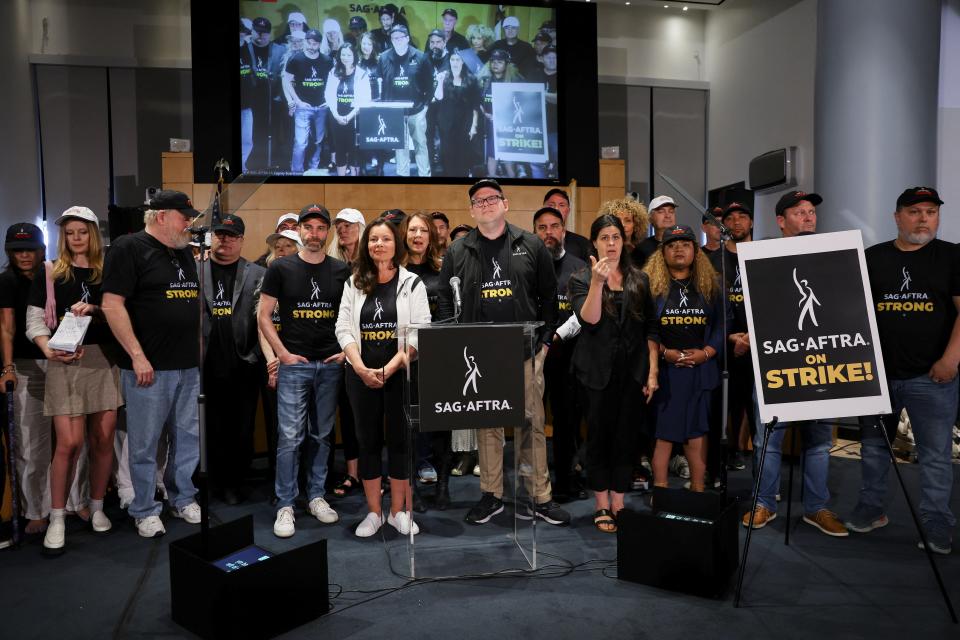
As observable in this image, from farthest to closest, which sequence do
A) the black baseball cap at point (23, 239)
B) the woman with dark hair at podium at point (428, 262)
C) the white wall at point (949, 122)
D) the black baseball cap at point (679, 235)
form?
the white wall at point (949, 122)
the woman with dark hair at podium at point (428, 262)
the black baseball cap at point (679, 235)
the black baseball cap at point (23, 239)

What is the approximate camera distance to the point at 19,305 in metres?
3.62

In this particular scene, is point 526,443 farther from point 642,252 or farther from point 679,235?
point 642,252

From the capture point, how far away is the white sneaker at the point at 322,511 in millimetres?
3795

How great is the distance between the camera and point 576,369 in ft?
12.1

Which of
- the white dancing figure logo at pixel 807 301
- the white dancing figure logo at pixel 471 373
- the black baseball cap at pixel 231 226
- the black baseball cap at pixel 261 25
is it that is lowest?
the white dancing figure logo at pixel 471 373

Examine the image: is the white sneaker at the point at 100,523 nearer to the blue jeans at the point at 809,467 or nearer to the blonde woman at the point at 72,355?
the blonde woman at the point at 72,355

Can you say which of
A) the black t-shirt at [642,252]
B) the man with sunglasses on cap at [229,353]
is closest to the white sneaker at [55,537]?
the man with sunglasses on cap at [229,353]

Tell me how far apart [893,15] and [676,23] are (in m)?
4.88

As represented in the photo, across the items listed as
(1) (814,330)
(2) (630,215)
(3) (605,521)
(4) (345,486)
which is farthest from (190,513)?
(1) (814,330)

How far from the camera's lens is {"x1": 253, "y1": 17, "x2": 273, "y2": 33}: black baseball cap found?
7.87 metres

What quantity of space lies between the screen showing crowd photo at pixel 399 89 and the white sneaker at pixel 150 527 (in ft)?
16.1

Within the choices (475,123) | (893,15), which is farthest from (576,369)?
(475,123)

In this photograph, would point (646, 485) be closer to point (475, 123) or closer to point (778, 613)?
point (778, 613)

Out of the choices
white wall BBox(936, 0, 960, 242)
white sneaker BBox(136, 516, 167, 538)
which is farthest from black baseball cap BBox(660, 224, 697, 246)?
white wall BBox(936, 0, 960, 242)
